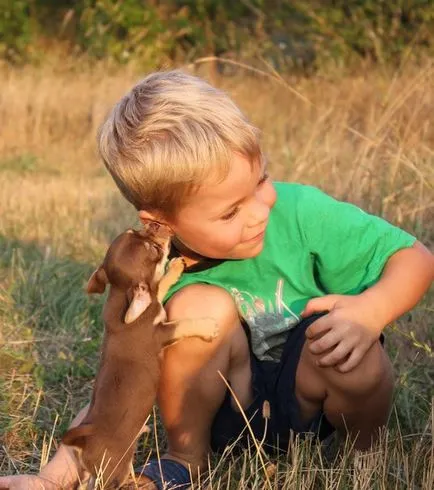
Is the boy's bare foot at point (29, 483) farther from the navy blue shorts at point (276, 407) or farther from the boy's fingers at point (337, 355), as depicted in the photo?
the boy's fingers at point (337, 355)

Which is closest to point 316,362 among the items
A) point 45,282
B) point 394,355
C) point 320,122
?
point 394,355

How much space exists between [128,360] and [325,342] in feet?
1.77

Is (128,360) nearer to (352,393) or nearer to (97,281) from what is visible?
(97,281)

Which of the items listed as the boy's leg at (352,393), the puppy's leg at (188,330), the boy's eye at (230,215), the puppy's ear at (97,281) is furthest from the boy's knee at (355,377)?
the puppy's ear at (97,281)

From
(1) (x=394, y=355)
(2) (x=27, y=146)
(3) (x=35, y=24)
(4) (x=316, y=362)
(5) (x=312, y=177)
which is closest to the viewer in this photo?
(4) (x=316, y=362)

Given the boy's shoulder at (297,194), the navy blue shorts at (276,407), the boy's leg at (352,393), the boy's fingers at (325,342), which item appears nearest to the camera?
the boy's fingers at (325,342)

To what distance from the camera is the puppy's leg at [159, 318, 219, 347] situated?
2873mm

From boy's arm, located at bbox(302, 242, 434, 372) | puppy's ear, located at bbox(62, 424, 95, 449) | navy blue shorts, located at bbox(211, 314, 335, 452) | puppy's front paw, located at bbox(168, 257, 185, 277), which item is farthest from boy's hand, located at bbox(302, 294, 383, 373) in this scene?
puppy's ear, located at bbox(62, 424, 95, 449)

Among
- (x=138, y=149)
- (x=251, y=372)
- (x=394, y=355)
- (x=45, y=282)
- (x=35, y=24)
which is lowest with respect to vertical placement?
(x=35, y=24)

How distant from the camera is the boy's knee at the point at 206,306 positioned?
9.66 ft

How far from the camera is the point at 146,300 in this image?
117 inches

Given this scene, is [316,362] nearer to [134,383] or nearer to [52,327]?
[134,383]

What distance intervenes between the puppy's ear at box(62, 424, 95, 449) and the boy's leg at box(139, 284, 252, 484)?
0.26 metres

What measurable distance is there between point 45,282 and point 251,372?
6.10 ft
